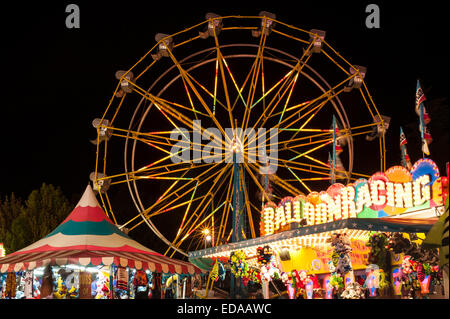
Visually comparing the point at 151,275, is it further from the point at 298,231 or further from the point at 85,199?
the point at 298,231

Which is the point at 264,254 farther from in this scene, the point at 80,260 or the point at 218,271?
the point at 80,260

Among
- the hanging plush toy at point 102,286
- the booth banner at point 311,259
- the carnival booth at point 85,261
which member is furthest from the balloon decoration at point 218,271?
the hanging plush toy at point 102,286

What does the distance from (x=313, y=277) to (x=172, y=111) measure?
7.17 meters

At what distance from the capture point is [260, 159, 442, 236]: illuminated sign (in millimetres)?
13438

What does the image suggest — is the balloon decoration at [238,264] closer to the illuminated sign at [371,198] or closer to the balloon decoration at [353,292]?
the illuminated sign at [371,198]

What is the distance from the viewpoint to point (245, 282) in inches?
664

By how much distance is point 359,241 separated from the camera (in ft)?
53.5

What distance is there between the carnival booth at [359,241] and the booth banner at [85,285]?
3793 mm

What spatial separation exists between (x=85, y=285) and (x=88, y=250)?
2.70 meters

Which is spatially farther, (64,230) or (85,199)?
(85,199)

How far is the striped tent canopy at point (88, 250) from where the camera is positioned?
1454 cm

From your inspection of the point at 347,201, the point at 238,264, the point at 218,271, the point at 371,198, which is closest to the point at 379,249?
the point at 371,198
